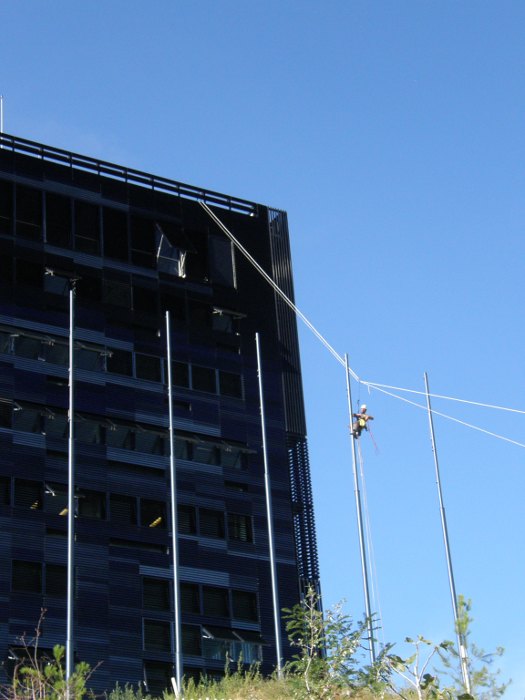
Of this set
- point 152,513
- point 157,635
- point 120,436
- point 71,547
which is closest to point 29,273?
point 120,436

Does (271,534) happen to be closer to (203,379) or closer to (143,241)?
(203,379)

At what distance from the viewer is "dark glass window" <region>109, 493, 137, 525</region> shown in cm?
6212

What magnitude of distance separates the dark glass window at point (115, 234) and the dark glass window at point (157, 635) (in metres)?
18.3

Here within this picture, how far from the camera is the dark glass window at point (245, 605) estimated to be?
6331 centimetres

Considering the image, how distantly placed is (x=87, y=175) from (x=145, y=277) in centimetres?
591

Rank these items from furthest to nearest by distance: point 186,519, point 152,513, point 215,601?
point 186,519 → point 152,513 → point 215,601

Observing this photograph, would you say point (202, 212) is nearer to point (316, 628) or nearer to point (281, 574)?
point (281, 574)

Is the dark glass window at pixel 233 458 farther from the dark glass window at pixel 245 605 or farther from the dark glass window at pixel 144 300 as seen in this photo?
the dark glass window at pixel 144 300

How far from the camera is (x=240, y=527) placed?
6538 cm

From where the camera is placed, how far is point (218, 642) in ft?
204

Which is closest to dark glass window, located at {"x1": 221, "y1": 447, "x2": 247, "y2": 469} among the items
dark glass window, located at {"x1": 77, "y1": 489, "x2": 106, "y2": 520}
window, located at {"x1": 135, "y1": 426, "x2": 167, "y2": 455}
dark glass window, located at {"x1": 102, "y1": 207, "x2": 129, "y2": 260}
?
window, located at {"x1": 135, "y1": 426, "x2": 167, "y2": 455}

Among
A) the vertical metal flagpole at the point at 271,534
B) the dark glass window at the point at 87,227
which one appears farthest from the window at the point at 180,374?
the dark glass window at the point at 87,227

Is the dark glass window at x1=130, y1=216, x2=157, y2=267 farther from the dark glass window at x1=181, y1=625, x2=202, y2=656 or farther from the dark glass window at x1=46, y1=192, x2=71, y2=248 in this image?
the dark glass window at x1=181, y1=625, x2=202, y2=656

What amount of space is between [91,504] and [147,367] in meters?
8.06
